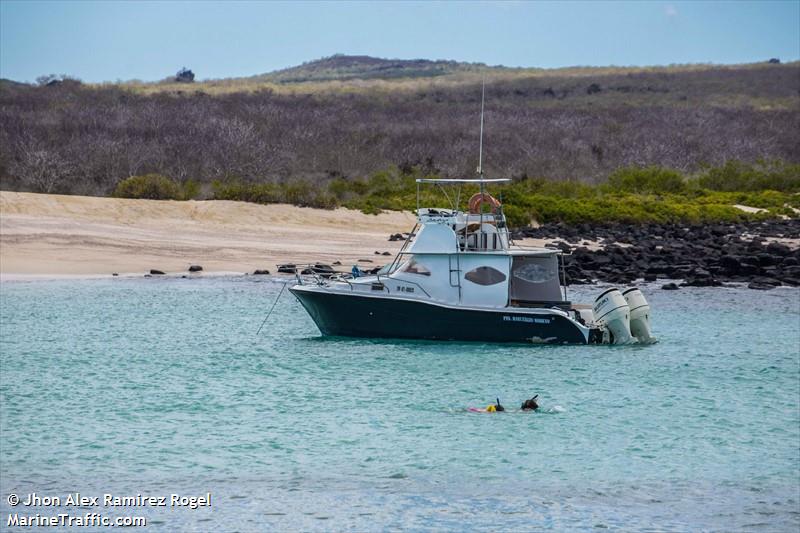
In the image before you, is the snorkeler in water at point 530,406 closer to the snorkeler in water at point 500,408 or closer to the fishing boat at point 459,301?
the snorkeler in water at point 500,408

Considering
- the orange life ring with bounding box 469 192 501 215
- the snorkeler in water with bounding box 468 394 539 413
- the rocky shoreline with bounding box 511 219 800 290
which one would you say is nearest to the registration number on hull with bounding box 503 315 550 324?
the orange life ring with bounding box 469 192 501 215

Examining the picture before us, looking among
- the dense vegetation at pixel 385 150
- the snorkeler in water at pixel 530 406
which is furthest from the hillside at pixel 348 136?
the snorkeler in water at pixel 530 406

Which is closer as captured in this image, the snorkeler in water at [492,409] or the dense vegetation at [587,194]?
the snorkeler in water at [492,409]

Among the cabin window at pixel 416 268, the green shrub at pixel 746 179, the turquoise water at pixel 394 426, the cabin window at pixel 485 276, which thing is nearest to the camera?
the turquoise water at pixel 394 426

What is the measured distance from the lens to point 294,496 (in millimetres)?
14938

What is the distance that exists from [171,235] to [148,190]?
203 inches

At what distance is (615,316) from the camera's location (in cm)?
2577

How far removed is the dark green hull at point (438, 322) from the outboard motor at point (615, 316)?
506 mm

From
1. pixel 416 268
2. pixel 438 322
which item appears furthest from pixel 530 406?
pixel 416 268

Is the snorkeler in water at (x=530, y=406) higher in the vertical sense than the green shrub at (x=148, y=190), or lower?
lower

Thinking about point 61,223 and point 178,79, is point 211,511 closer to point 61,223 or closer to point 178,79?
point 61,223

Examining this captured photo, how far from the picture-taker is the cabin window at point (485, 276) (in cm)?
2559

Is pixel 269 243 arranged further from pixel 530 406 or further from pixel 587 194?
pixel 530 406

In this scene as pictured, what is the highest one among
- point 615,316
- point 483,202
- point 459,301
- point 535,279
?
point 483,202
